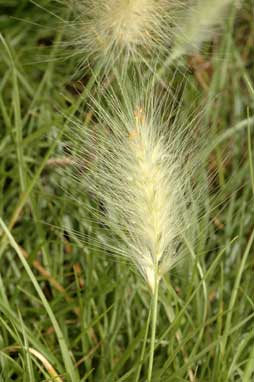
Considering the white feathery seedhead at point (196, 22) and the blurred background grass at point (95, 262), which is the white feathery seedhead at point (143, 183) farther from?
the white feathery seedhead at point (196, 22)

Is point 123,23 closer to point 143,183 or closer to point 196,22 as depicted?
point 196,22

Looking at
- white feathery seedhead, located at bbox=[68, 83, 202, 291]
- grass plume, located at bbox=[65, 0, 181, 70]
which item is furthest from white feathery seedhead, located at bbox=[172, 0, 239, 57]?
white feathery seedhead, located at bbox=[68, 83, 202, 291]

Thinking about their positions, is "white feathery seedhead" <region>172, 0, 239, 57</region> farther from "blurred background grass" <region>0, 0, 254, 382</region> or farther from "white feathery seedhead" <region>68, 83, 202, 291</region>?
"white feathery seedhead" <region>68, 83, 202, 291</region>

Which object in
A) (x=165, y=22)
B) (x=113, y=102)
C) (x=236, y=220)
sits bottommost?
(x=236, y=220)

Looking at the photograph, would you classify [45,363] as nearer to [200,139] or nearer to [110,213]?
[110,213]

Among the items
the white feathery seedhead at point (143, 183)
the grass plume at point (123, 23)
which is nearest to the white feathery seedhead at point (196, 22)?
the grass plume at point (123, 23)

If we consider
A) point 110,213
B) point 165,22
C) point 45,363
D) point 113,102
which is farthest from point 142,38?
point 45,363
